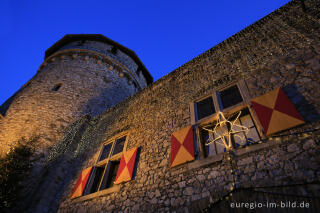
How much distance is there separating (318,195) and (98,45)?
45.4ft

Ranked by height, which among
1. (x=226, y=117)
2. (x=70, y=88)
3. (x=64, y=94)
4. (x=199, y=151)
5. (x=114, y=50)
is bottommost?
(x=199, y=151)

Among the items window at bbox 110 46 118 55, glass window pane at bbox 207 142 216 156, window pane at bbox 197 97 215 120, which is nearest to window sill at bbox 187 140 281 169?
glass window pane at bbox 207 142 216 156

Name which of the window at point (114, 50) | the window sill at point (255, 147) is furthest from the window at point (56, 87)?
the window sill at point (255, 147)

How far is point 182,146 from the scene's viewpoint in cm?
386

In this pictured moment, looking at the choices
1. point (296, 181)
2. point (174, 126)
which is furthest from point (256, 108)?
point (174, 126)

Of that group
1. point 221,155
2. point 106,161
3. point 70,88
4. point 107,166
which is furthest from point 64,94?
point 221,155

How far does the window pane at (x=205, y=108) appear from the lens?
14.2ft

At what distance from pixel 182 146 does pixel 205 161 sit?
67 centimetres

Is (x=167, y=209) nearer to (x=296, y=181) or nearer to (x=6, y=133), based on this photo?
(x=296, y=181)

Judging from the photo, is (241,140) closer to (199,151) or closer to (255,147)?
(255,147)

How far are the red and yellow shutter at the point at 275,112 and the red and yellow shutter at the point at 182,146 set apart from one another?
1479mm

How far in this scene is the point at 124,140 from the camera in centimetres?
573

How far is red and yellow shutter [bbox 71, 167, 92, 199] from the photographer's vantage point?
16.4 ft

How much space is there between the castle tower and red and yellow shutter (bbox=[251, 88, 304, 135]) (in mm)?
7937
